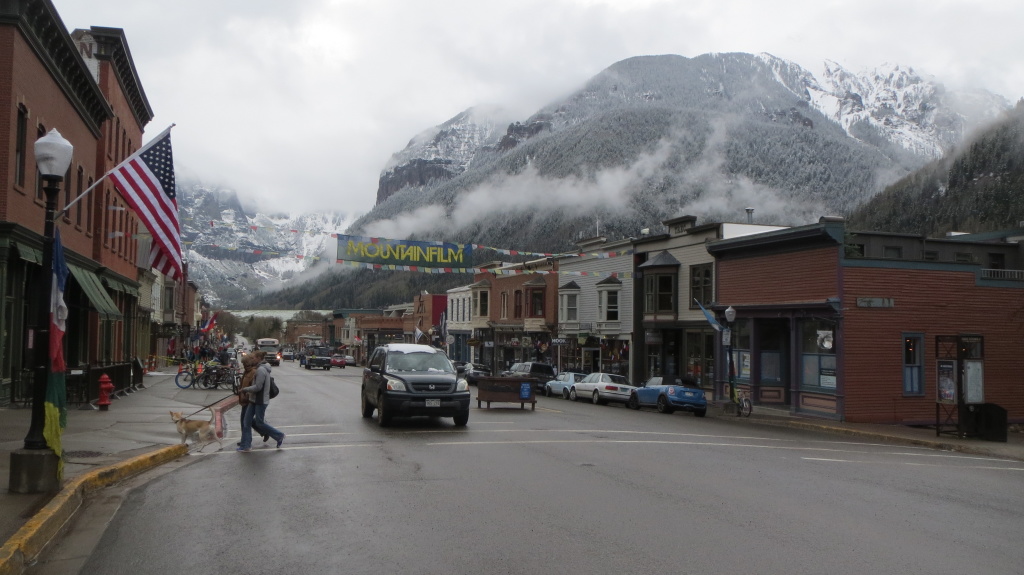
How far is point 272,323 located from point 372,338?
87.7 meters

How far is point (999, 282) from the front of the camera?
28.3 metres

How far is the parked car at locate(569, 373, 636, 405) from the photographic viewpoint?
3216 centimetres

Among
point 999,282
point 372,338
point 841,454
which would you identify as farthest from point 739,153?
point 841,454

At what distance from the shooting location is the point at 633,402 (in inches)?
1230

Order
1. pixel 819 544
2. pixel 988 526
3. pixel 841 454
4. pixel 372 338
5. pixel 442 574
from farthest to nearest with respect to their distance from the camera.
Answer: pixel 372 338, pixel 841 454, pixel 988 526, pixel 819 544, pixel 442 574

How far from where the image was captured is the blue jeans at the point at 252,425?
14.6 m

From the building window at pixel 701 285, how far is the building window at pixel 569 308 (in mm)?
11994

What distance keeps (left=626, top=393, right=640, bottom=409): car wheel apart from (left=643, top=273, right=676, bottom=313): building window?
29.5 feet

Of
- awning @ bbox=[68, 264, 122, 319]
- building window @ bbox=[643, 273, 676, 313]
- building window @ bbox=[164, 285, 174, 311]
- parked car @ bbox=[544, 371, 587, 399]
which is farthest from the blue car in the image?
building window @ bbox=[164, 285, 174, 311]

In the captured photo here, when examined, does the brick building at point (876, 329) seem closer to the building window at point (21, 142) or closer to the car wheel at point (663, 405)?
the car wheel at point (663, 405)

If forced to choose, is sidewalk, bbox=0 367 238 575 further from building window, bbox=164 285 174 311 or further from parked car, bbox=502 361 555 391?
building window, bbox=164 285 174 311

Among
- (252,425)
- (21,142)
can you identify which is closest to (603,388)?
(252,425)

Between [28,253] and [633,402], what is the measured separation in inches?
793

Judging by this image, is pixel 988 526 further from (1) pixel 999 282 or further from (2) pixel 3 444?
(1) pixel 999 282
